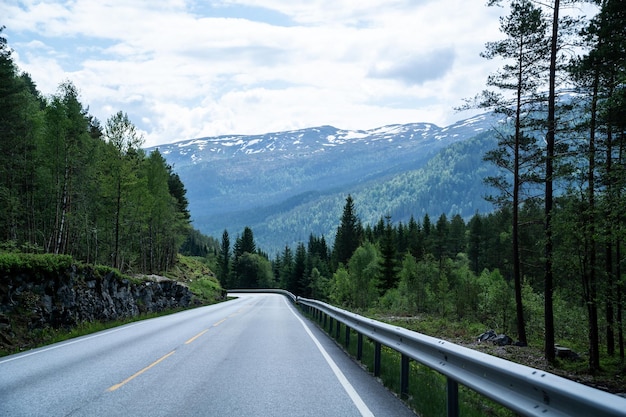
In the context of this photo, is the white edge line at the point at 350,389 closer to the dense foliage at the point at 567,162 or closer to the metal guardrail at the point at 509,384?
the metal guardrail at the point at 509,384

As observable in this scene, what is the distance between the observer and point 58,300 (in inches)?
645

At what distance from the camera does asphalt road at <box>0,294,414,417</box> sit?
6188 mm

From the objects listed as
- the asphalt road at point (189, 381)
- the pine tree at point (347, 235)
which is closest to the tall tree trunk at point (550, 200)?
the asphalt road at point (189, 381)

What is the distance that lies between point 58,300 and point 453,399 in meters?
14.8

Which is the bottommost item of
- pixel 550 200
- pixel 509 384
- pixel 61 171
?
pixel 509 384

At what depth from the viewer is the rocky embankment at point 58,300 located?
1344 cm

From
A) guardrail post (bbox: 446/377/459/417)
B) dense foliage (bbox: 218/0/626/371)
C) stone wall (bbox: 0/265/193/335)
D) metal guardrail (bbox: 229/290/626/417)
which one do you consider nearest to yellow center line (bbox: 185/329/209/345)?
stone wall (bbox: 0/265/193/335)

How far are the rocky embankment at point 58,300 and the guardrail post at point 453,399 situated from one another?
10884 millimetres

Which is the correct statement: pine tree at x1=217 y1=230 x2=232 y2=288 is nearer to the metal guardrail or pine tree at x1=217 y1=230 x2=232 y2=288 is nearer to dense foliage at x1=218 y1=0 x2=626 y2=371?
dense foliage at x1=218 y1=0 x2=626 y2=371

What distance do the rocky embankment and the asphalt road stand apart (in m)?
1.77

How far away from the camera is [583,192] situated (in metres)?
16.0

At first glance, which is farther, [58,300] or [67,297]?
Answer: [67,297]

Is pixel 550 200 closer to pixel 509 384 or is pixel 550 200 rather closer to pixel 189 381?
pixel 189 381

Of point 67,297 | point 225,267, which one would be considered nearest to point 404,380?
point 67,297
